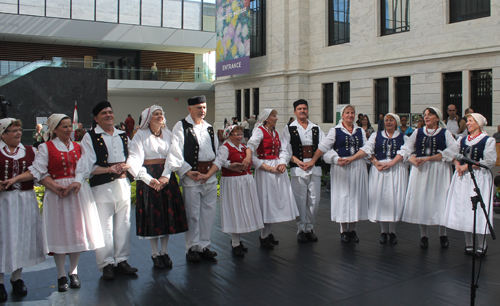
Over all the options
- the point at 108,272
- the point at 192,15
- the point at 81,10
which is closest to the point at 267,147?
the point at 108,272

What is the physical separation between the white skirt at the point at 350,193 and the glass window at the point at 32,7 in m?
30.8

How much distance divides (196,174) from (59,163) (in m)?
1.52

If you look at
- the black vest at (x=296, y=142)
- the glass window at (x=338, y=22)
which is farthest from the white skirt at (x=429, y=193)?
the glass window at (x=338, y=22)

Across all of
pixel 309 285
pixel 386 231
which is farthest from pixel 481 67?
pixel 309 285

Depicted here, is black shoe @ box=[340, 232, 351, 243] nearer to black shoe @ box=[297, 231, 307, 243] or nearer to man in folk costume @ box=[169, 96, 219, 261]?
black shoe @ box=[297, 231, 307, 243]

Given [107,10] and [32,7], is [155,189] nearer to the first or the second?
[32,7]

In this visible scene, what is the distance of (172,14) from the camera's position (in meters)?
34.8

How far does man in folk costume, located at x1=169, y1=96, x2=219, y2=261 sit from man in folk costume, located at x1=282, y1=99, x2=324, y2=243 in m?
1.31

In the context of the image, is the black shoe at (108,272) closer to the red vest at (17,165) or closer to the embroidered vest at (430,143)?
the red vest at (17,165)

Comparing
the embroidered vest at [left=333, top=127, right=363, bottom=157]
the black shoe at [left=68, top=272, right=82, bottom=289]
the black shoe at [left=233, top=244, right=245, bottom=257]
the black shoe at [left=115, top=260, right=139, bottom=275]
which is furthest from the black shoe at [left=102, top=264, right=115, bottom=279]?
the embroidered vest at [left=333, top=127, right=363, bottom=157]

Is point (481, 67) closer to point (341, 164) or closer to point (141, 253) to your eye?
point (341, 164)

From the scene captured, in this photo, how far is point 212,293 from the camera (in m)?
4.34

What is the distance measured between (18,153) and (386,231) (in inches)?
190

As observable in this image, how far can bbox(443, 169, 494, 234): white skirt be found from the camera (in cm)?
543
